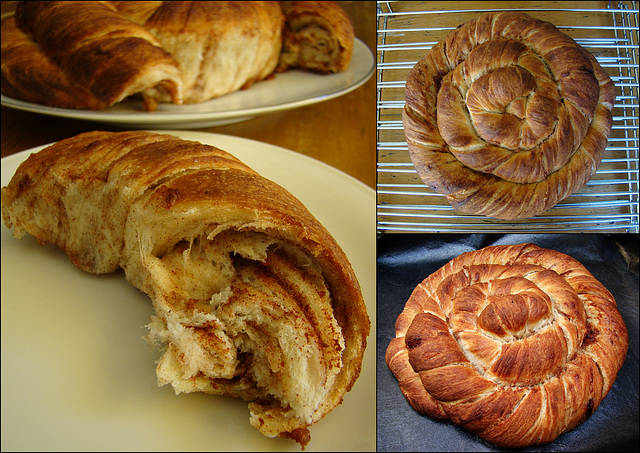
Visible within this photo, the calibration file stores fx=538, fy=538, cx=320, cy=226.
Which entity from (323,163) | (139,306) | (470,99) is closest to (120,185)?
(139,306)

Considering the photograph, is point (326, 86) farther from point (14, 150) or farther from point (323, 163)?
point (14, 150)

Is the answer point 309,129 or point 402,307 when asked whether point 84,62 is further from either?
point 402,307

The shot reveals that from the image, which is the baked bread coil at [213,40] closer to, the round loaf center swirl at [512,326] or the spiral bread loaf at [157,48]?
the spiral bread loaf at [157,48]

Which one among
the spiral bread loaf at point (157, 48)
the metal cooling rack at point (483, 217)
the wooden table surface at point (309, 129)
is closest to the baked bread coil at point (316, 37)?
the spiral bread loaf at point (157, 48)

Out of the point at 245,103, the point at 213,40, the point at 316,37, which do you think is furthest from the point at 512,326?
the point at 213,40

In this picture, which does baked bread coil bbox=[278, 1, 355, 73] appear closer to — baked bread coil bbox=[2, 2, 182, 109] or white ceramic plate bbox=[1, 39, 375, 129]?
white ceramic plate bbox=[1, 39, 375, 129]

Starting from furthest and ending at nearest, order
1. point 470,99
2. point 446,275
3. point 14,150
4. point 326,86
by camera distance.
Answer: point 326,86, point 14,150, point 446,275, point 470,99
